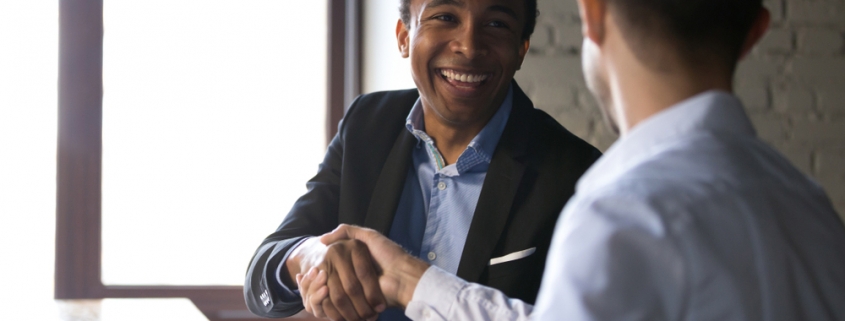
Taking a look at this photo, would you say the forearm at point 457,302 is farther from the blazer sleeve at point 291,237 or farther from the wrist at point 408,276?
the blazer sleeve at point 291,237

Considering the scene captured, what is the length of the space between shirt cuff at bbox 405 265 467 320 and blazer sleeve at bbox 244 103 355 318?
0.33 metres

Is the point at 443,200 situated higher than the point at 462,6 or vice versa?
the point at 462,6

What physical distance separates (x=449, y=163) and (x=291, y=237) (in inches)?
12.9

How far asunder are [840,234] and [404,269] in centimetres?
69

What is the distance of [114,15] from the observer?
7.80ft

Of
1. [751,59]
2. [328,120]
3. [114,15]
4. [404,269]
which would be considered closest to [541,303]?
[404,269]

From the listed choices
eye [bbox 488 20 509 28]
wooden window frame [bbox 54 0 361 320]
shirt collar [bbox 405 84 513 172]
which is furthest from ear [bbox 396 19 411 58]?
wooden window frame [bbox 54 0 361 320]

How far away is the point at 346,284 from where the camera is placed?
1.17 meters

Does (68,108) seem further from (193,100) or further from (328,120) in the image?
(328,120)

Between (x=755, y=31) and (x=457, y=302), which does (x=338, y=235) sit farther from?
(x=755, y=31)

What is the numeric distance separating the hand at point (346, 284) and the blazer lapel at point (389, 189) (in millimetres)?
160

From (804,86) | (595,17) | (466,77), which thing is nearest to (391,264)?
(466,77)

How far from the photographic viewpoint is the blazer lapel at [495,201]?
1228mm

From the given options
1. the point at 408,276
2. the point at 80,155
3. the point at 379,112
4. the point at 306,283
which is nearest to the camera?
the point at 408,276
